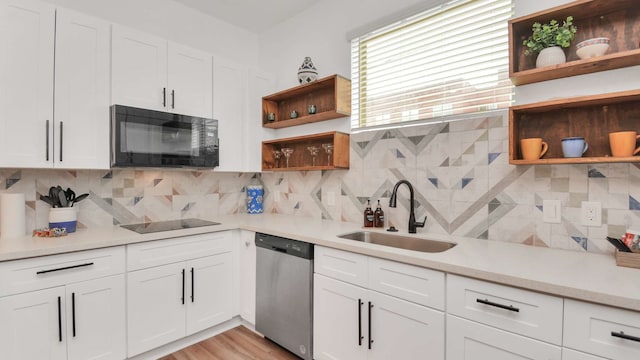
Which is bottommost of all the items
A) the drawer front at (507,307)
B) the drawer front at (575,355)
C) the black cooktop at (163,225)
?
the drawer front at (575,355)

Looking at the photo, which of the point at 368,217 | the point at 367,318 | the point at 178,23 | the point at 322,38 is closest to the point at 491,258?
the point at 367,318

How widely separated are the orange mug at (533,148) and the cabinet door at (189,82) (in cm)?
234

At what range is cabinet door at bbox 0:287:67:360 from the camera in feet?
5.10

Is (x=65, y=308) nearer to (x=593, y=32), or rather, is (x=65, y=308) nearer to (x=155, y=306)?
(x=155, y=306)

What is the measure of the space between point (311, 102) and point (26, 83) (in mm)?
1989

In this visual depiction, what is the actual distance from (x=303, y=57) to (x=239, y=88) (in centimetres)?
71

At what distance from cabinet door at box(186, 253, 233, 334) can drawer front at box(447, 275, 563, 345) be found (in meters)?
1.74

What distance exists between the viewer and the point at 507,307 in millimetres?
1214

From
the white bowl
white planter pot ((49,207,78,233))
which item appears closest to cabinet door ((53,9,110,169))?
white planter pot ((49,207,78,233))

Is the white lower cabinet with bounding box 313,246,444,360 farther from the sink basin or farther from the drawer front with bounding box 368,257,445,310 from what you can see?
the sink basin

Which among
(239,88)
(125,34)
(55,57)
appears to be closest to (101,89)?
(55,57)

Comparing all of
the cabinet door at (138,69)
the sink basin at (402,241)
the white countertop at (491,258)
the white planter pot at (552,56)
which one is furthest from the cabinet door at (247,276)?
the white planter pot at (552,56)

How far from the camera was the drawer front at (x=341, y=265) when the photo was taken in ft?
5.64

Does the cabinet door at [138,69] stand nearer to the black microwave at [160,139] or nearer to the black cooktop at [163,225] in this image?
the black microwave at [160,139]
